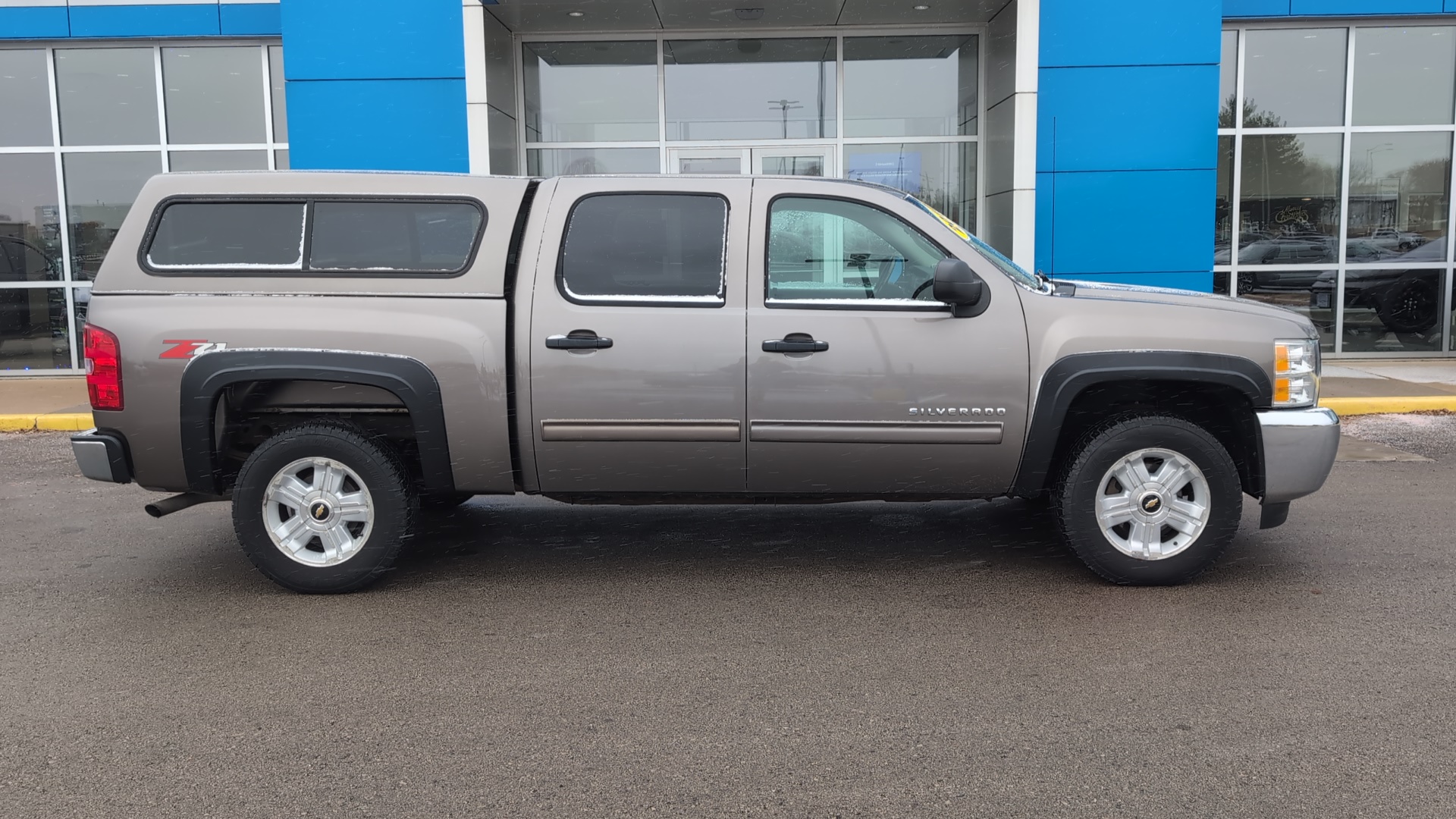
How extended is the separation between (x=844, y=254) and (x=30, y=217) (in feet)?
42.7

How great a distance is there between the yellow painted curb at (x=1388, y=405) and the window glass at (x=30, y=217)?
570 inches

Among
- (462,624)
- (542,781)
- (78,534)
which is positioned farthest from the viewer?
(78,534)

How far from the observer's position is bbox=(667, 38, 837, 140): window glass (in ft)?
46.2

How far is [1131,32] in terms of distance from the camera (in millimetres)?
12438

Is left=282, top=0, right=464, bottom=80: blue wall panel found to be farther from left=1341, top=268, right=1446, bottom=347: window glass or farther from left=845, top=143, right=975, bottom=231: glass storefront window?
left=1341, top=268, right=1446, bottom=347: window glass

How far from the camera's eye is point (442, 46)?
1234 cm

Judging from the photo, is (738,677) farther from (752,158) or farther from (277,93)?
(277,93)

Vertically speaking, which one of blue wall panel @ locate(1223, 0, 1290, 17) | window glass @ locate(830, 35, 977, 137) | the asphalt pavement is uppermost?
blue wall panel @ locate(1223, 0, 1290, 17)

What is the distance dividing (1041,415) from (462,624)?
262 centimetres

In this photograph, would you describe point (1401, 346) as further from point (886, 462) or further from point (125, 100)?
point (125, 100)

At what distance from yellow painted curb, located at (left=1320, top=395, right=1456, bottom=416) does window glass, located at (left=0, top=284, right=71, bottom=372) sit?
1430cm

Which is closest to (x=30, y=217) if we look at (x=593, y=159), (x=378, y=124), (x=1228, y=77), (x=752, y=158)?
(x=378, y=124)

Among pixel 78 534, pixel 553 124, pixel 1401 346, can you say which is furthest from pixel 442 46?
pixel 1401 346

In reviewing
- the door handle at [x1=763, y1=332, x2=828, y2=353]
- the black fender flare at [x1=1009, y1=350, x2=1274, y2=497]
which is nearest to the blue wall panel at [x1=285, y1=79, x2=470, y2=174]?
the door handle at [x1=763, y1=332, x2=828, y2=353]
